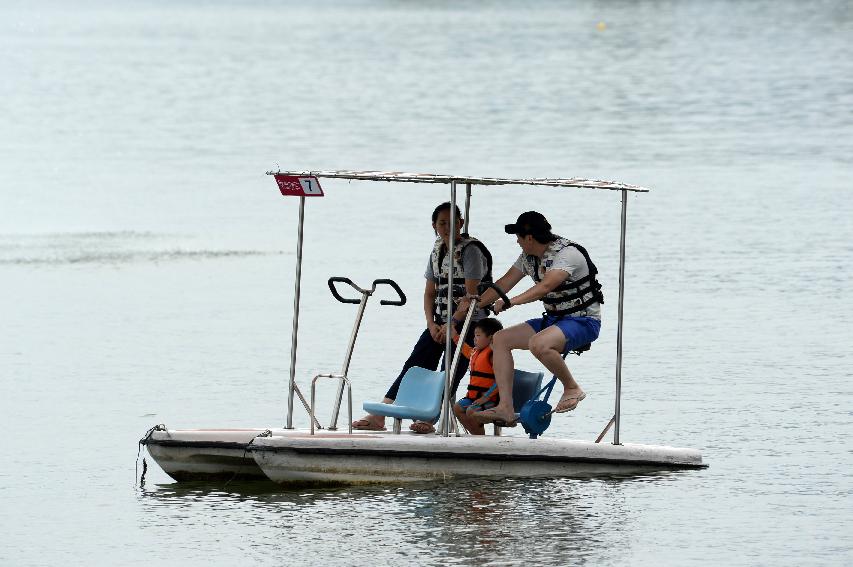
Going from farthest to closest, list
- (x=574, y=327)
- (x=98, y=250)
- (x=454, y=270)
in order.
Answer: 1. (x=98, y=250)
2. (x=454, y=270)
3. (x=574, y=327)

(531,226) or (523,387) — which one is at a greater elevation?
(531,226)

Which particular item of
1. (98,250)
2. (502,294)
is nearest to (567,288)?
(502,294)

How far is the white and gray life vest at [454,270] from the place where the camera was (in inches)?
453

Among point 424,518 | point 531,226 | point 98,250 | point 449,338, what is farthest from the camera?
point 98,250

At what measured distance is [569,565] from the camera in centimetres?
981

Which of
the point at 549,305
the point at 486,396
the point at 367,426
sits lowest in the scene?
the point at 367,426

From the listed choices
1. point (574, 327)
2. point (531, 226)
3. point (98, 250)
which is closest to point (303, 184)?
point (531, 226)

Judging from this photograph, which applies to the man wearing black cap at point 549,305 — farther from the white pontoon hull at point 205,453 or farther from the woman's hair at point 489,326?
the white pontoon hull at point 205,453

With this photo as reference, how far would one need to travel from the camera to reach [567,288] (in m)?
11.5

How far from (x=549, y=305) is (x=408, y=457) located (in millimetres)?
1311

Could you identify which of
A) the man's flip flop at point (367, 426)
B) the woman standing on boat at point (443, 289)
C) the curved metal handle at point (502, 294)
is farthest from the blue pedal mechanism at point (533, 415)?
the man's flip flop at point (367, 426)

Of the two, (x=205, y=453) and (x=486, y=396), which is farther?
(x=486, y=396)

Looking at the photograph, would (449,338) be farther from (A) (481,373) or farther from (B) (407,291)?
(B) (407,291)

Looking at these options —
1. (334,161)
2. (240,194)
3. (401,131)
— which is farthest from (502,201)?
Result: (401,131)
